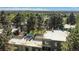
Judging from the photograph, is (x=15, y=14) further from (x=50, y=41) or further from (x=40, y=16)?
(x=50, y=41)

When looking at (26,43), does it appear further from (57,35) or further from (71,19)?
(71,19)

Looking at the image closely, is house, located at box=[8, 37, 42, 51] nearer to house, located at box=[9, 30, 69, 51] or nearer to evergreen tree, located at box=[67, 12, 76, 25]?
house, located at box=[9, 30, 69, 51]

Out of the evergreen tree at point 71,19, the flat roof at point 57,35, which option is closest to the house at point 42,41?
the flat roof at point 57,35

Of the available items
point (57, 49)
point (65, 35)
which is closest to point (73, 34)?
point (65, 35)

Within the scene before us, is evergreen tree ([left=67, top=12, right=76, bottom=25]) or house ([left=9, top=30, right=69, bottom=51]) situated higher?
evergreen tree ([left=67, top=12, right=76, bottom=25])

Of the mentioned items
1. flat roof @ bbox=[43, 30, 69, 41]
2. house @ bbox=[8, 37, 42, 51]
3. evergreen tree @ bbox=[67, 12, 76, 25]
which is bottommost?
house @ bbox=[8, 37, 42, 51]

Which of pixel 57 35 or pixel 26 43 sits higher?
pixel 57 35

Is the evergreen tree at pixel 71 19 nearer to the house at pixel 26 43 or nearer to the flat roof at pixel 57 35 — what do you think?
the flat roof at pixel 57 35

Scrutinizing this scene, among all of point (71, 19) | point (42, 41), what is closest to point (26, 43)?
point (42, 41)

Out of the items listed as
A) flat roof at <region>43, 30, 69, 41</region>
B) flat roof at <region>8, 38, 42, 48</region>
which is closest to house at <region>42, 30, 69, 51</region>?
flat roof at <region>43, 30, 69, 41</region>
